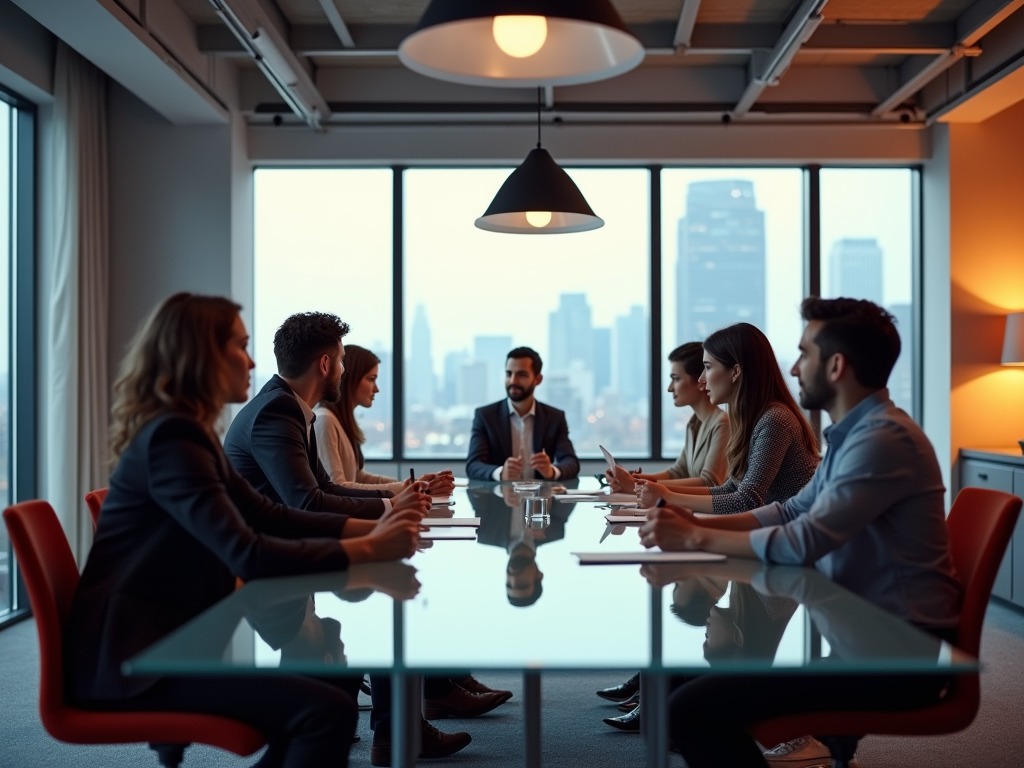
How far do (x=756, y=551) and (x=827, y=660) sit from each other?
2.70 feet

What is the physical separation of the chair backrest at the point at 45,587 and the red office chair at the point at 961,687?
56.1 inches

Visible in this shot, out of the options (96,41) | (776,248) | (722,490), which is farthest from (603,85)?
(722,490)

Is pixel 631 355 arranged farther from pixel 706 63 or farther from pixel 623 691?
pixel 623 691

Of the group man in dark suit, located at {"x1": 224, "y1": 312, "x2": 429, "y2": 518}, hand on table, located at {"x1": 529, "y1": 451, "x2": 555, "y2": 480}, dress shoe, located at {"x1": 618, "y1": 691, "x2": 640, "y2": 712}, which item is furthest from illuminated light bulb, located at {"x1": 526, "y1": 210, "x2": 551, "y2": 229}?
dress shoe, located at {"x1": 618, "y1": 691, "x2": 640, "y2": 712}

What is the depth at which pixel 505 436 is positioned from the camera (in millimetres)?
5469

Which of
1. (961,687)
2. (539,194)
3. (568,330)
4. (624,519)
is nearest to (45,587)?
(624,519)

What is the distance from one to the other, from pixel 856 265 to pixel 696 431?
113 inches

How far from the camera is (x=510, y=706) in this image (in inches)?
150

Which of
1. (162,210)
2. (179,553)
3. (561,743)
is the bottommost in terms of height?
(561,743)

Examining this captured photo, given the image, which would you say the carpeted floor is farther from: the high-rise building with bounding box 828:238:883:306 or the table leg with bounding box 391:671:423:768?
the high-rise building with bounding box 828:238:883:306

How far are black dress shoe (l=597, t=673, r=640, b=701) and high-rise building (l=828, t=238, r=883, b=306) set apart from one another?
154 inches

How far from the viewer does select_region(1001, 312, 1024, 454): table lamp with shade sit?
5.92 m

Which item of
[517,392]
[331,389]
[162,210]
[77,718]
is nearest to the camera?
[77,718]

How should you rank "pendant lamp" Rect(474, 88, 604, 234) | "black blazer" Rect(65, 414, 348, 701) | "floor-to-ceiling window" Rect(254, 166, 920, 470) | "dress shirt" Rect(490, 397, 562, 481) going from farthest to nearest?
1. "floor-to-ceiling window" Rect(254, 166, 920, 470)
2. "dress shirt" Rect(490, 397, 562, 481)
3. "pendant lamp" Rect(474, 88, 604, 234)
4. "black blazer" Rect(65, 414, 348, 701)
